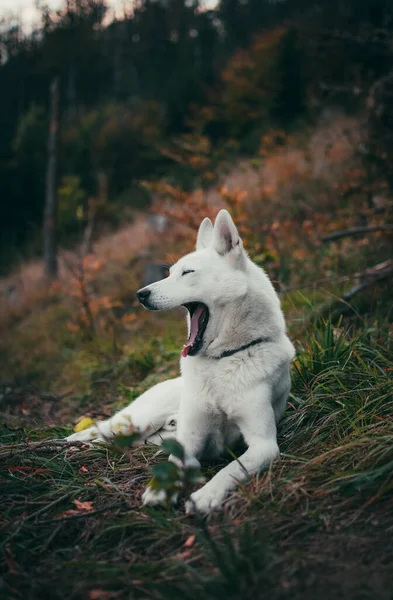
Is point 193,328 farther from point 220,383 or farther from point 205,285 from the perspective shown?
point 220,383

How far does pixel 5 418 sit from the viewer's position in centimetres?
530

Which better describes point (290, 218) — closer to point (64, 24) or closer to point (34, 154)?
point (34, 154)

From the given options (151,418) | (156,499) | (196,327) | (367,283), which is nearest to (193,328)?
(196,327)

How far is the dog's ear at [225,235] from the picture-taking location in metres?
3.18

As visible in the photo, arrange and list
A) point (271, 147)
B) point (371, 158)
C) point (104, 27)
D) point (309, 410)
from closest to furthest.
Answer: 1. point (309, 410)
2. point (371, 158)
3. point (271, 147)
4. point (104, 27)

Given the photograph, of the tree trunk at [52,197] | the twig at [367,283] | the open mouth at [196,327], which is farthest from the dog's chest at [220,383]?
the tree trunk at [52,197]

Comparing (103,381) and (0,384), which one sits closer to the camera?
(103,381)

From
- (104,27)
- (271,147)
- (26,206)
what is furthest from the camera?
(104,27)

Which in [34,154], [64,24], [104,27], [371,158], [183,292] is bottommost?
[183,292]

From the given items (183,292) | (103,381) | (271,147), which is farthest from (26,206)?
(183,292)

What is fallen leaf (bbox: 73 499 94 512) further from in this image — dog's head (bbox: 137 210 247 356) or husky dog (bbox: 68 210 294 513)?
dog's head (bbox: 137 210 247 356)

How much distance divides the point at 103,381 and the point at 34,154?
19.7 meters

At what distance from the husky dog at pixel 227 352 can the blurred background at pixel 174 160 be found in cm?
111

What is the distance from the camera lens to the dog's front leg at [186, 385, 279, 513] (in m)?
2.49
